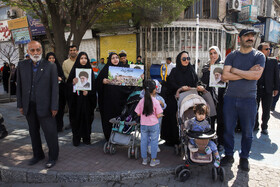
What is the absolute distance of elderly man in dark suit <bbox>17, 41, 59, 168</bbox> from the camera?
11.8ft

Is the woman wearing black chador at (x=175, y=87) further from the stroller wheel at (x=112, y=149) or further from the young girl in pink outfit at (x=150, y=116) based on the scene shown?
the stroller wheel at (x=112, y=149)

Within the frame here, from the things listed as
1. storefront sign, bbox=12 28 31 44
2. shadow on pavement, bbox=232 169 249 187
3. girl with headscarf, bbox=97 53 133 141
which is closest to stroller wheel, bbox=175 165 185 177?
shadow on pavement, bbox=232 169 249 187

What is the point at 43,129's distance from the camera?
3756 millimetres

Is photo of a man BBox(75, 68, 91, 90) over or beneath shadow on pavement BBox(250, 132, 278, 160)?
over

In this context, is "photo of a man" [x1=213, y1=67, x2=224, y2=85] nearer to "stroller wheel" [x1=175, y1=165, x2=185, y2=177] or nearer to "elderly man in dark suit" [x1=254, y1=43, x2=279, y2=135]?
"stroller wheel" [x1=175, y1=165, x2=185, y2=177]

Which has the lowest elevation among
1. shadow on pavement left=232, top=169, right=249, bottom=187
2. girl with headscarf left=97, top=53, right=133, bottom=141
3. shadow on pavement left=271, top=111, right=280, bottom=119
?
shadow on pavement left=271, top=111, right=280, bottom=119

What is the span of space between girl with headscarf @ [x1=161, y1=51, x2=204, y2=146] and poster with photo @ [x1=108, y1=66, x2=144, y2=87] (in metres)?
0.66

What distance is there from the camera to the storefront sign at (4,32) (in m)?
21.0

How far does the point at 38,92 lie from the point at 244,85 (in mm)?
3499

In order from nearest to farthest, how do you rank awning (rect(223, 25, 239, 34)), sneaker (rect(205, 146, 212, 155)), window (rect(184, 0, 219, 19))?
sneaker (rect(205, 146, 212, 155))
window (rect(184, 0, 219, 19))
awning (rect(223, 25, 239, 34))

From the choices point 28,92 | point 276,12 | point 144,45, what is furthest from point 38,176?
point 276,12

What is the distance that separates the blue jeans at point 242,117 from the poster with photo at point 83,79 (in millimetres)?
2749

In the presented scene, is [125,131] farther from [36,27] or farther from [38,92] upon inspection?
[36,27]

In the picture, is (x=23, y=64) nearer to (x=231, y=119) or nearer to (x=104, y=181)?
(x=104, y=181)
